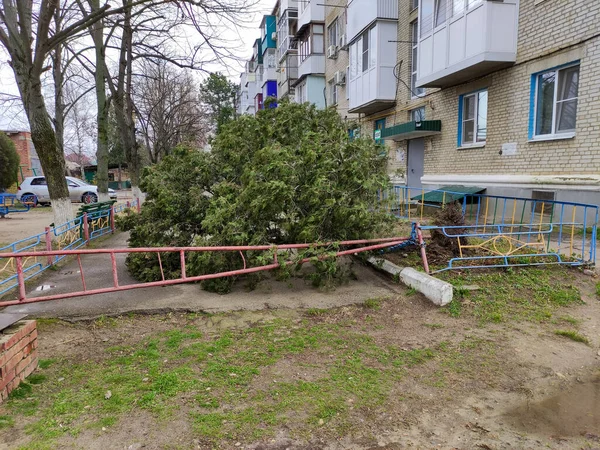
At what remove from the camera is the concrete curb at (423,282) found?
4648 mm

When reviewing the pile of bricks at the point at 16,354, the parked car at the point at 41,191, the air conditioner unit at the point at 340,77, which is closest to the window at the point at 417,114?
the air conditioner unit at the point at 340,77

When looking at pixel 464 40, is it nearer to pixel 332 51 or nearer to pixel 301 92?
pixel 332 51

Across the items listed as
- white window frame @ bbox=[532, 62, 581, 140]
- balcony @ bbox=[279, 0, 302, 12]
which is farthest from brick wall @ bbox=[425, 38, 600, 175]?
balcony @ bbox=[279, 0, 302, 12]

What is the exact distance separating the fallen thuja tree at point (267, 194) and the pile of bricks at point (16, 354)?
2171mm

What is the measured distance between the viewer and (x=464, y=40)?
33.9 feet

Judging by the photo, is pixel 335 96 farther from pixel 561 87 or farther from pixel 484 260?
pixel 484 260

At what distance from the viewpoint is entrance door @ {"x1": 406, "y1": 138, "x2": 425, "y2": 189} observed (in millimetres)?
13953

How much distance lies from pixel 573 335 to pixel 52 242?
8541 millimetres

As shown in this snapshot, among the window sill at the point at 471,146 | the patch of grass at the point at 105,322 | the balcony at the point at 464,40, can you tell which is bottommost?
the patch of grass at the point at 105,322

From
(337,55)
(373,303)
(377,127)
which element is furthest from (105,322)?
(337,55)

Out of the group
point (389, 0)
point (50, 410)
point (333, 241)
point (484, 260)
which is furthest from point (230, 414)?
point (389, 0)

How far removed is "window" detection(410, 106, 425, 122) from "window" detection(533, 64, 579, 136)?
4.63 meters

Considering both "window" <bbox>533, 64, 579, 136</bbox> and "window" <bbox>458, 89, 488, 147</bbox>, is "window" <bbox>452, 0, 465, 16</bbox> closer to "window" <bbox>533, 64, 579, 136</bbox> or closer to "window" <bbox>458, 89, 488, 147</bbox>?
"window" <bbox>458, 89, 488, 147</bbox>

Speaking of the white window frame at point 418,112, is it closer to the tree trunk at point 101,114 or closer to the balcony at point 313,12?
the tree trunk at point 101,114
